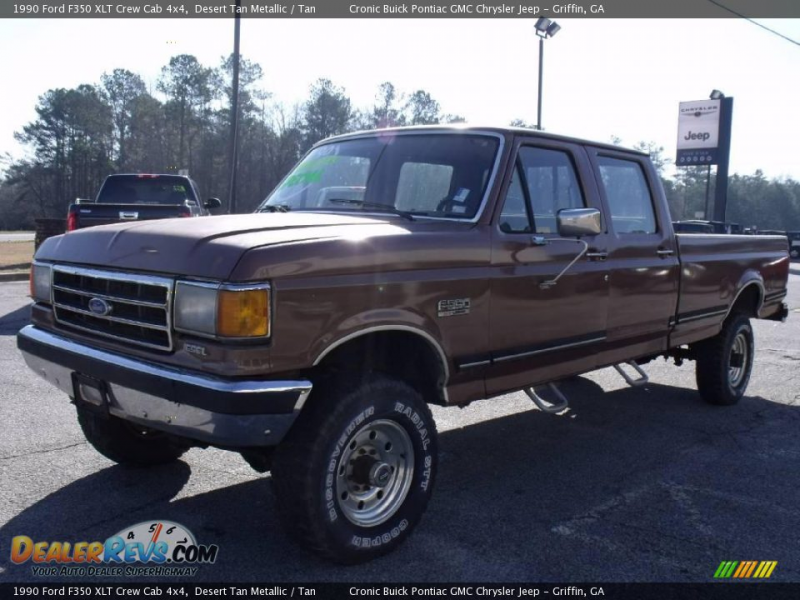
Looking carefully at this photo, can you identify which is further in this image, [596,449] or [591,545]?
[596,449]

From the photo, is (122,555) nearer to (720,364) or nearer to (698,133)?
(720,364)

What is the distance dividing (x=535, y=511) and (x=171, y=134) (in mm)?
57369

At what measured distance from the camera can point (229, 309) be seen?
2.84 metres

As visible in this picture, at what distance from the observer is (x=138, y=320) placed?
319 cm

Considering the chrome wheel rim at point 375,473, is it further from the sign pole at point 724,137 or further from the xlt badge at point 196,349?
the sign pole at point 724,137

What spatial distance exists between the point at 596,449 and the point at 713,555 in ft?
5.58

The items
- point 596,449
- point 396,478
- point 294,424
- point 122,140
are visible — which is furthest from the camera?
point 122,140

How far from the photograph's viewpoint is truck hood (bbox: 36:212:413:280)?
296 centimetres

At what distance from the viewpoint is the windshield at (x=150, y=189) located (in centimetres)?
1311

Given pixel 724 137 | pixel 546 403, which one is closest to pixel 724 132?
pixel 724 137

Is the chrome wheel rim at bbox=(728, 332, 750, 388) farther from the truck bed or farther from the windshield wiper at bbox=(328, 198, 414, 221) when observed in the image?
the windshield wiper at bbox=(328, 198, 414, 221)

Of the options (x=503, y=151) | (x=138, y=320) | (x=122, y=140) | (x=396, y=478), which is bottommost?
(x=396, y=478)

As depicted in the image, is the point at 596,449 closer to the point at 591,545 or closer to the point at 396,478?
the point at 591,545

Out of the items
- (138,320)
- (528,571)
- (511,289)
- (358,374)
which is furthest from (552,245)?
(138,320)
